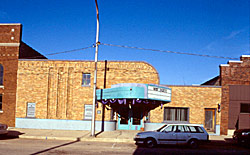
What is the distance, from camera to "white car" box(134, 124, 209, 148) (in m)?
12.8

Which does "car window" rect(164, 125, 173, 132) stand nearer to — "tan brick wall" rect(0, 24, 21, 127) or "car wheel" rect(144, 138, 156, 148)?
"car wheel" rect(144, 138, 156, 148)

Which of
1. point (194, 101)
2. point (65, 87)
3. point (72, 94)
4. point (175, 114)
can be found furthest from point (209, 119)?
point (65, 87)

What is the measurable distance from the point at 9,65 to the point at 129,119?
11.9m

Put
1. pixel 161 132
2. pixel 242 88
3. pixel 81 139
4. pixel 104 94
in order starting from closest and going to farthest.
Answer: pixel 161 132 < pixel 81 139 < pixel 104 94 < pixel 242 88

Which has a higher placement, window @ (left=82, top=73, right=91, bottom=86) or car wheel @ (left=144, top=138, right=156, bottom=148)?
window @ (left=82, top=73, right=91, bottom=86)

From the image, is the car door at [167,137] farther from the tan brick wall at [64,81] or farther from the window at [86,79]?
the window at [86,79]

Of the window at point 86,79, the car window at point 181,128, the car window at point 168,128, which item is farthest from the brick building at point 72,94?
the car window at point 168,128

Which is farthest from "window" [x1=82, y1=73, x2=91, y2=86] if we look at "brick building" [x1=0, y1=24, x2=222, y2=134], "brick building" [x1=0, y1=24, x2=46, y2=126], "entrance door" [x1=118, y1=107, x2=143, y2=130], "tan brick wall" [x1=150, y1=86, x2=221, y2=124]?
"tan brick wall" [x1=150, y1=86, x2=221, y2=124]

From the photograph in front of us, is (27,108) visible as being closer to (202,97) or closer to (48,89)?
(48,89)

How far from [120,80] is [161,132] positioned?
743cm

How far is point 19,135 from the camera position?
15.6m

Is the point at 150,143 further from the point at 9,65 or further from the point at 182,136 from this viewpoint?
the point at 9,65

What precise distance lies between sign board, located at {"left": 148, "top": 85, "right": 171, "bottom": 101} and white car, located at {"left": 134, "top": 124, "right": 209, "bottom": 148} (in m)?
2.87

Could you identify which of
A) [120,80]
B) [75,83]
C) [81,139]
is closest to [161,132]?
[81,139]
